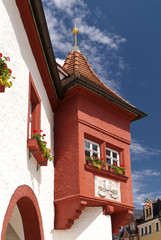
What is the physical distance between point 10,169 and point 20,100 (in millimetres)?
1719

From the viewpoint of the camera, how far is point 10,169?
6980 millimetres

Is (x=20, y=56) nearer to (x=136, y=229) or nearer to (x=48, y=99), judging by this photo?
(x=48, y=99)

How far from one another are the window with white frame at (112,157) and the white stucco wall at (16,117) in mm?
3305

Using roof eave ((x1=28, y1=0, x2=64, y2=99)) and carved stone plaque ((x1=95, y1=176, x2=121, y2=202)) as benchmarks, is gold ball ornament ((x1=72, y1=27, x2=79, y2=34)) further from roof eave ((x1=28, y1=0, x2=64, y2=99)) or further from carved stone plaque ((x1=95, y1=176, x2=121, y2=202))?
carved stone plaque ((x1=95, y1=176, x2=121, y2=202))

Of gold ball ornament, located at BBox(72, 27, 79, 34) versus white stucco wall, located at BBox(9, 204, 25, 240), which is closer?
white stucco wall, located at BBox(9, 204, 25, 240)

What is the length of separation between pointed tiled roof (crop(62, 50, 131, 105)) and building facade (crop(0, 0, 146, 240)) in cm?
6

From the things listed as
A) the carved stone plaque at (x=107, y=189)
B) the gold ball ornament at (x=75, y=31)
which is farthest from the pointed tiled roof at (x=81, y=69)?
the carved stone plaque at (x=107, y=189)

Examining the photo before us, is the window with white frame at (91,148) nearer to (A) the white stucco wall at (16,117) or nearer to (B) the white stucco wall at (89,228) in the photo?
(B) the white stucco wall at (89,228)

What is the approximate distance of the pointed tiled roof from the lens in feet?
44.5

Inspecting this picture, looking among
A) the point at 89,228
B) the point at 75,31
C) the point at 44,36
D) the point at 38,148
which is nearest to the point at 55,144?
the point at 89,228

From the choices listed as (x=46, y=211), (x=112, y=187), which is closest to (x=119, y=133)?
(x=112, y=187)

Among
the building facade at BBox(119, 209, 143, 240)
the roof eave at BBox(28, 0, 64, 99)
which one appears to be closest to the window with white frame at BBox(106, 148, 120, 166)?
the roof eave at BBox(28, 0, 64, 99)

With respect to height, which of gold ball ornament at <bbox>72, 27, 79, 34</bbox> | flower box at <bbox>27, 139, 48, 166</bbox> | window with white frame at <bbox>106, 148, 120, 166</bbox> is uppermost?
gold ball ornament at <bbox>72, 27, 79, 34</bbox>

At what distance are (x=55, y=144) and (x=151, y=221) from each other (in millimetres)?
35186
